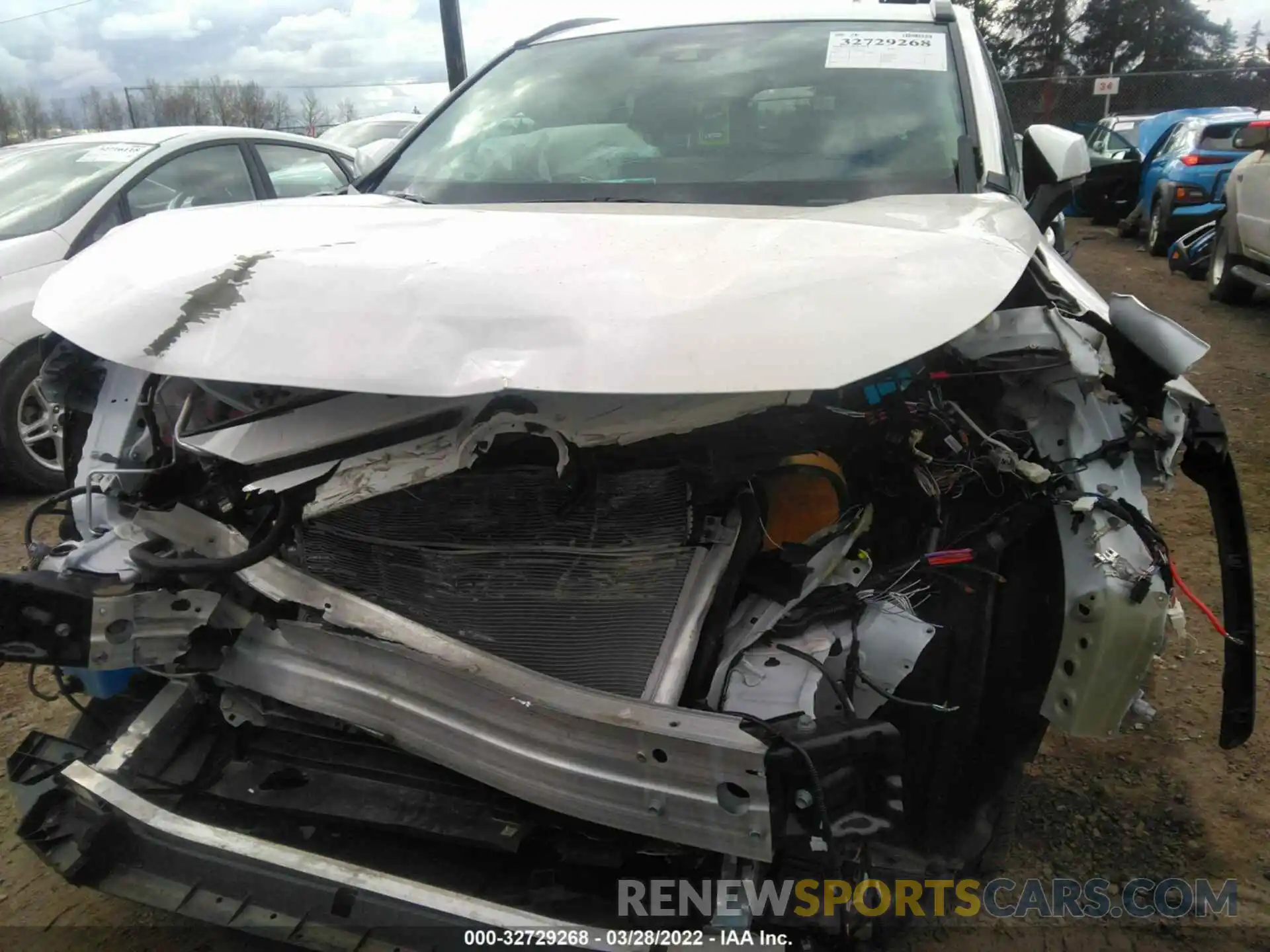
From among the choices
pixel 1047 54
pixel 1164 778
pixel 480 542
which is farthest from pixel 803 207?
pixel 1047 54

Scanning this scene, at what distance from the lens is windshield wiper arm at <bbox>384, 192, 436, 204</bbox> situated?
9.15ft

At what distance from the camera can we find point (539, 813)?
191 centimetres

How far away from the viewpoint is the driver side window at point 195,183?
5.01 meters

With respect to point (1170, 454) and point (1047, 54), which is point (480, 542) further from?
point (1047, 54)

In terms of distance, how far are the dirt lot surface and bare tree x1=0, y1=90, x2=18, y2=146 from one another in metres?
33.9

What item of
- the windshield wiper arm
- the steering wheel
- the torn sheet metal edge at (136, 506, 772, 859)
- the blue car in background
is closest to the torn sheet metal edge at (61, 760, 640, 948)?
the torn sheet metal edge at (136, 506, 772, 859)

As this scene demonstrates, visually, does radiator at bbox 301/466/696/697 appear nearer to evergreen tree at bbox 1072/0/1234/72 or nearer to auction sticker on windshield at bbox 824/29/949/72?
auction sticker on windshield at bbox 824/29/949/72

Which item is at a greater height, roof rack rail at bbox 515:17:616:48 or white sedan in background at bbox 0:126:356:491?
roof rack rail at bbox 515:17:616:48

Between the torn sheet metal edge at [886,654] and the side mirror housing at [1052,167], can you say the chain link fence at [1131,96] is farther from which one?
the torn sheet metal edge at [886,654]

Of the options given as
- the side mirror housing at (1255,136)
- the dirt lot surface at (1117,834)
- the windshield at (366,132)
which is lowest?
the dirt lot surface at (1117,834)

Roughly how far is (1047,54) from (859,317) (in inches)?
1342

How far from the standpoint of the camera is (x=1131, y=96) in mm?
20922

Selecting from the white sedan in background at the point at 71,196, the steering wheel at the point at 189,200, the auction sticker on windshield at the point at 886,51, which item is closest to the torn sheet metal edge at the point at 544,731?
the auction sticker on windshield at the point at 886,51

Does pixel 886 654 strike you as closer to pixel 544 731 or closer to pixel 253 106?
pixel 544 731
